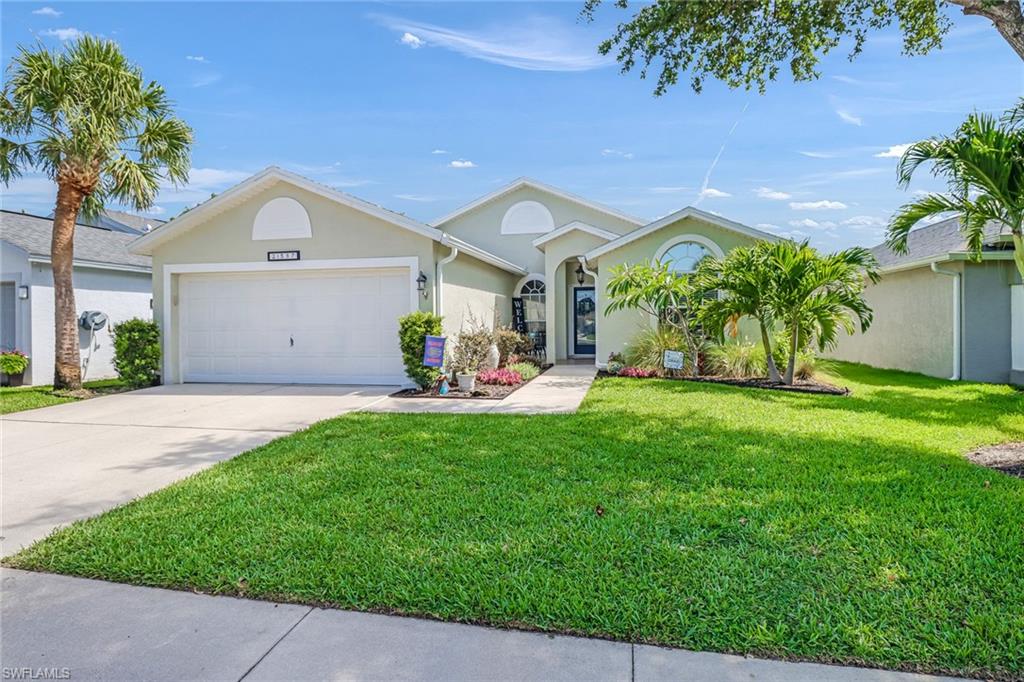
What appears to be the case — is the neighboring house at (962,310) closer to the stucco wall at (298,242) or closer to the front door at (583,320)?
the front door at (583,320)

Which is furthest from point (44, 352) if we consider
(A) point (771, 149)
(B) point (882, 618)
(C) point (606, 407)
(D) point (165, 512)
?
(A) point (771, 149)

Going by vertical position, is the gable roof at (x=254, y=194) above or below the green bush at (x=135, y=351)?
above

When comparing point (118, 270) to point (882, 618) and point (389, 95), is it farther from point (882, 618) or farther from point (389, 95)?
point (882, 618)

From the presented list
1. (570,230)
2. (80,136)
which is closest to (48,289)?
(80,136)

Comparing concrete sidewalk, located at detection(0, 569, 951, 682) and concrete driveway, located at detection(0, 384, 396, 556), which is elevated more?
concrete driveway, located at detection(0, 384, 396, 556)

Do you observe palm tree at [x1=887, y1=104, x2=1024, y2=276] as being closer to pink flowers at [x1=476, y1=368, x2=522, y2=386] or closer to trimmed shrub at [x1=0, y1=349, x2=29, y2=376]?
pink flowers at [x1=476, y1=368, x2=522, y2=386]

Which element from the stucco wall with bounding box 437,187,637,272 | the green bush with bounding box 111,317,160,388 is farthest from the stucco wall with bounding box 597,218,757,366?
the green bush with bounding box 111,317,160,388

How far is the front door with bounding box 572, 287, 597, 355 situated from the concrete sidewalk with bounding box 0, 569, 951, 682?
607 inches

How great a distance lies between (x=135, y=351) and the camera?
11.9 m

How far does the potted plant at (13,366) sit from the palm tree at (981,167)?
17984mm

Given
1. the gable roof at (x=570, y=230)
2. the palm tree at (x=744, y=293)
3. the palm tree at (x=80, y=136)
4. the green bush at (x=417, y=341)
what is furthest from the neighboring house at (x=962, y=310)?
the palm tree at (x=80, y=136)

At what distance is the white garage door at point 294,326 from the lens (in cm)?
1186

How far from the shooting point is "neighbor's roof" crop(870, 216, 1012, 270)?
1161 cm

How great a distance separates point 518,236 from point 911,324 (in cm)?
1152
